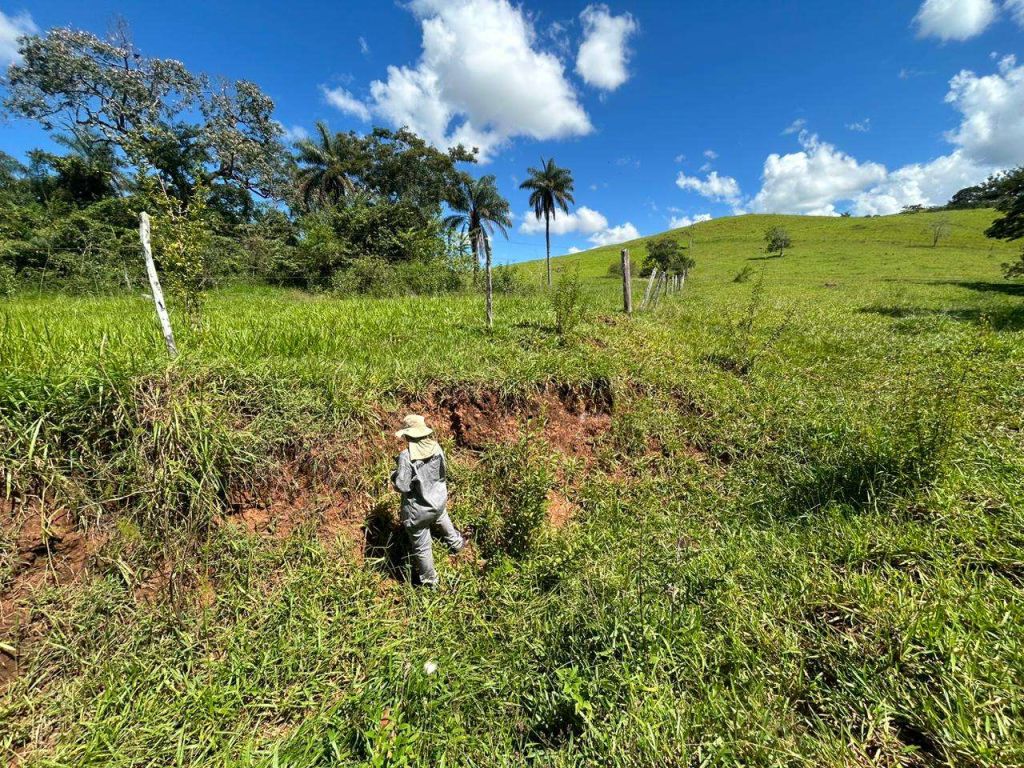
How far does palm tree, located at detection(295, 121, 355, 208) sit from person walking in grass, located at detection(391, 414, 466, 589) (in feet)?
98.8

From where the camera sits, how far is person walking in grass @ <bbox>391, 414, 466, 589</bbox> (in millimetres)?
3340

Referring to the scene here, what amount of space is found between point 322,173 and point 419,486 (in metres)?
32.6

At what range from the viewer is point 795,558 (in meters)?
3.14

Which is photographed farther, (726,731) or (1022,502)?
(1022,502)

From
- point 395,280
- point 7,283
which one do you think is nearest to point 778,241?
point 395,280

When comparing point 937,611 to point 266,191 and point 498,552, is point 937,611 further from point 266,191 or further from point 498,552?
point 266,191

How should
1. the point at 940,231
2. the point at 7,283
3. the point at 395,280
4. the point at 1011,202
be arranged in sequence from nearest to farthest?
the point at 7,283, the point at 1011,202, the point at 395,280, the point at 940,231

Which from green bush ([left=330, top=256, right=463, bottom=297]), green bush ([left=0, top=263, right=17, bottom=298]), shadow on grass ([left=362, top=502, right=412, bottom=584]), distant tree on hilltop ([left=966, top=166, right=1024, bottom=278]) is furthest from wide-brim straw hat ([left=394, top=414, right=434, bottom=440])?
distant tree on hilltop ([left=966, top=166, right=1024, bottom=278])

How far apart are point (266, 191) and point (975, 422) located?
35477 millimetres

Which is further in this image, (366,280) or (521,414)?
(366,280)

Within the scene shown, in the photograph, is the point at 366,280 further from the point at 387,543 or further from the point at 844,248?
the point at 844,248

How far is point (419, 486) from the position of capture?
3354 millimetres

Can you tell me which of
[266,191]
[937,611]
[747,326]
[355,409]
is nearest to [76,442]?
[355,409]

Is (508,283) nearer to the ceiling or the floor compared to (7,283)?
nearer to the floor
